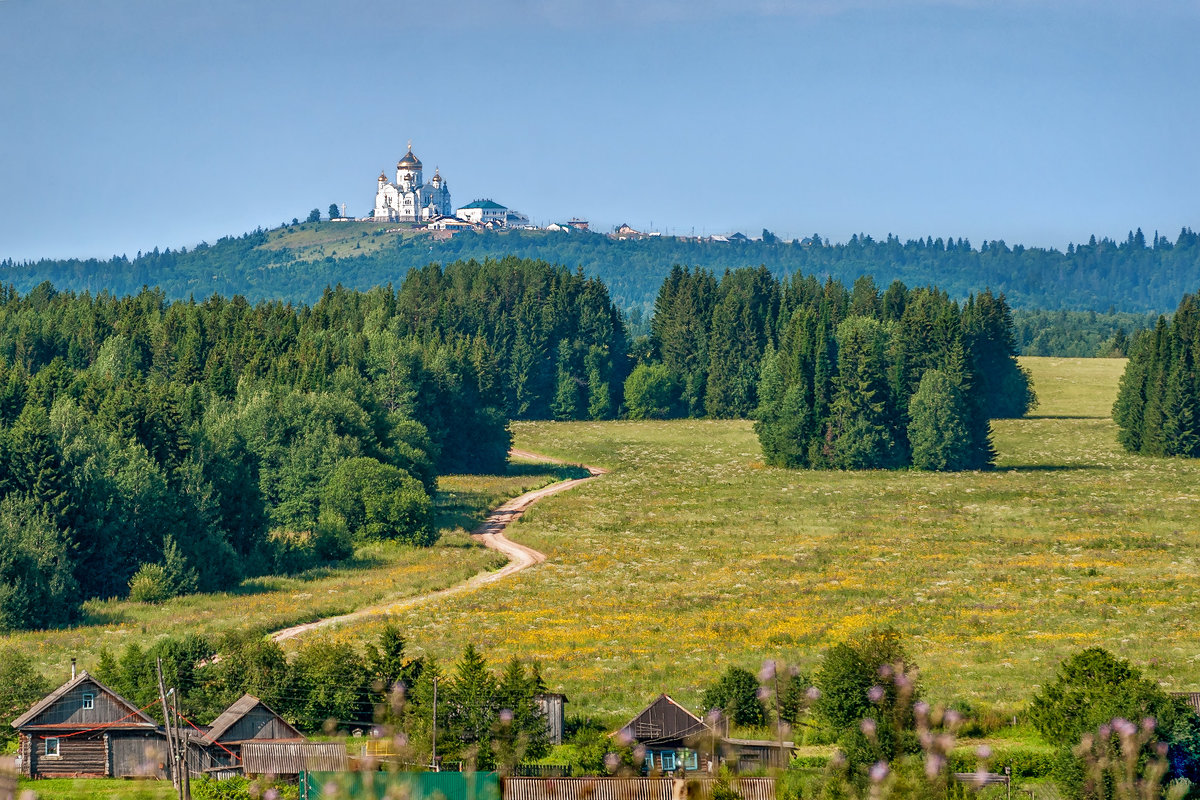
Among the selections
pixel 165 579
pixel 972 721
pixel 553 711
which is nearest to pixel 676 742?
pixel 553 711

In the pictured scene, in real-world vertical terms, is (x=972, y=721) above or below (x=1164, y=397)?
below

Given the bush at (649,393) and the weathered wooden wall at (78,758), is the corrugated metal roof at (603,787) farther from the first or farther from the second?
the bush at (649,393)

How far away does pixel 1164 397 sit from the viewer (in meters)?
110

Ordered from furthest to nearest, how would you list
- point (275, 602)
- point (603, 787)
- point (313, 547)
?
point (313, 547), point (275, 602), point (603, 787)

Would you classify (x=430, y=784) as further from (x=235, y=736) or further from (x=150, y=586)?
(x=150, y=586)

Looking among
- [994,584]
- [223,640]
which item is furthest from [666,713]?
[994,584]

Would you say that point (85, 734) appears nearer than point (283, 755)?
No

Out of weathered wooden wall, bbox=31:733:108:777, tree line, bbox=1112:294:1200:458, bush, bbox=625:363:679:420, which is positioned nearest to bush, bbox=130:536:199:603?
weathered wooden wall, bbox=31:733:108:777

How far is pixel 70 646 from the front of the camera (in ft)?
163

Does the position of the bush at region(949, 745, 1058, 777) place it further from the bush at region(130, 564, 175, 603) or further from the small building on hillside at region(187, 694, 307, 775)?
the bush at region(130, 564, 175, 603)

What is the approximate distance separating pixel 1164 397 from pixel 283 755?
90354mm

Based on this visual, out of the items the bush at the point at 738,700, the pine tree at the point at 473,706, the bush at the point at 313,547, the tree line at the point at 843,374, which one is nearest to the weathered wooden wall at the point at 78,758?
the pine tree at the point at 473,706

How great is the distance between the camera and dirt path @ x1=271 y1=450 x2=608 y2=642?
177 ft

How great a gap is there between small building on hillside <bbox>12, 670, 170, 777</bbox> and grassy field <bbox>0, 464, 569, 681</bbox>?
317 inches
